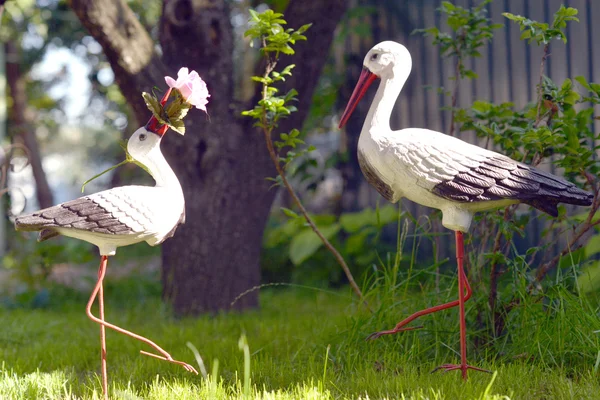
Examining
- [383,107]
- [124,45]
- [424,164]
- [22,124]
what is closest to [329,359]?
[424,164]

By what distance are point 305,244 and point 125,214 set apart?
11.2 feet

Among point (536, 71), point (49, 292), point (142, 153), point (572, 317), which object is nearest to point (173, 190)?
point (142, 153)

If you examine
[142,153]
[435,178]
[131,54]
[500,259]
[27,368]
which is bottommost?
[27,368]

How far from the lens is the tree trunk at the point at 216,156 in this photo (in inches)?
176

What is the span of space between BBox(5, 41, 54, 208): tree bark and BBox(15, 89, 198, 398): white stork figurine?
6.99 metres

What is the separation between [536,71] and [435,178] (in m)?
3.06

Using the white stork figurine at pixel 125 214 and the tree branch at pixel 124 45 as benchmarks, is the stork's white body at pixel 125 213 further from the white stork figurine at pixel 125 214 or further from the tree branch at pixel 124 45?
the tree branch at pixel 124 45

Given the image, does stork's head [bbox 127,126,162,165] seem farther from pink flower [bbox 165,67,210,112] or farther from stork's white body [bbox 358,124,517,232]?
stork's white body [bbox 358,124,517,232]

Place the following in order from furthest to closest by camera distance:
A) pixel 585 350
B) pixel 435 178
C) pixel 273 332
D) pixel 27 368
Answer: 1. pixel 273 332
2. pixel 27 368
3. pixel 585 350
4. pixel 435 178

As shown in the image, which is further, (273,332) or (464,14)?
(273,332)

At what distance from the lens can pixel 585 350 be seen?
2.84 meters

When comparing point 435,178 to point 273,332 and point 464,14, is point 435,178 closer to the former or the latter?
point 464,14

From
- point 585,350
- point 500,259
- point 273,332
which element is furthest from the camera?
point 273,332

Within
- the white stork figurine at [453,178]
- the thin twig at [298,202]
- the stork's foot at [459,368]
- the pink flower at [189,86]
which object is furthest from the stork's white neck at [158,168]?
the stork's foot at [459,368]
